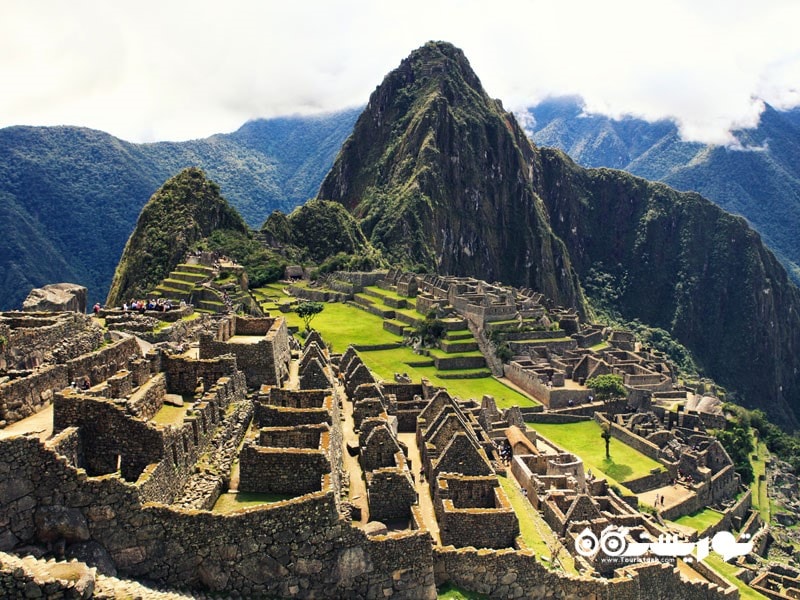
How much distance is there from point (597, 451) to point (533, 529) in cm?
2853

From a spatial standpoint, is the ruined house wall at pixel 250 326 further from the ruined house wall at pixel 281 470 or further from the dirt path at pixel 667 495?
the dirt path at pixel 667 495

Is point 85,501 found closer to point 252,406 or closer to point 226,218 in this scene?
point 252,406

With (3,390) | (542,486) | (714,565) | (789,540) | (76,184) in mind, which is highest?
(76,184)

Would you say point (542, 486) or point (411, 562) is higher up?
point (411, 562)

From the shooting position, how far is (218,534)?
13.2 meters

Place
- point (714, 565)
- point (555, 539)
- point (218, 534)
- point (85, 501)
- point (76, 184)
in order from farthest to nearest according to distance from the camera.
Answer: point (76, 184) → point (714, 565) → point (555, 539) → point (218, 534) → point (85, 501)

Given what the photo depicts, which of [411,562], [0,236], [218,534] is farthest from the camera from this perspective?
[0,236]

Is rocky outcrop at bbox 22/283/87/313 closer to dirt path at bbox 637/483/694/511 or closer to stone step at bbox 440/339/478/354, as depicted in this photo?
dirt path at bbox 637/483/694/511

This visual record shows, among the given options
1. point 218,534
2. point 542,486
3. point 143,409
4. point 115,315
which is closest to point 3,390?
point 143,409

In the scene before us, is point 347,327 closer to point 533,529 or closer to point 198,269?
point 198,269

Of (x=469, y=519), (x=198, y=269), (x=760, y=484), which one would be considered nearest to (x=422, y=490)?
(x=469, y=519)

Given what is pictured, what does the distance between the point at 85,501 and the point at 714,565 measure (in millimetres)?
33927

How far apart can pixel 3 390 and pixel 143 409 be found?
293 centimetres

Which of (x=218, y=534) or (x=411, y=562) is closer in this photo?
(x=218, y=534)
